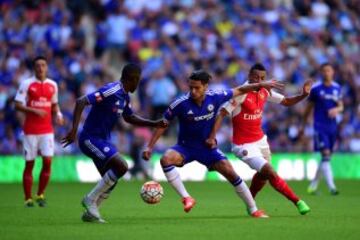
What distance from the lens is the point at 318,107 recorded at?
21.6 metres

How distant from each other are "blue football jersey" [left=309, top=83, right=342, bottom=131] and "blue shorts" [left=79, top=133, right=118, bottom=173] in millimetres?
8266

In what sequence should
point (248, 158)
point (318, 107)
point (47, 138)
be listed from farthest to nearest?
1. point (318, 107)
2. point (47, 138)
3. point (248, 158)

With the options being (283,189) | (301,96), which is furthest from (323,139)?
(283,189)

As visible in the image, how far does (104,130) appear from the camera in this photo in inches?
561

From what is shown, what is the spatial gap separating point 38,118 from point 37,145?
18.9 inches

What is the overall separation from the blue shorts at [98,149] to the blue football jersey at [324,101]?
8.27 meters

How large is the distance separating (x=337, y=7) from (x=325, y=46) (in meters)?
2.05

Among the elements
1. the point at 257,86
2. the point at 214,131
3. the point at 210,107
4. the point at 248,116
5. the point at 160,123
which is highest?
the point at 257,86

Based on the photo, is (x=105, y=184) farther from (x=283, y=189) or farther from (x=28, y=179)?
(x=28, y=179)

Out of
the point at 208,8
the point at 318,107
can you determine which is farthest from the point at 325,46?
the point at 318,107

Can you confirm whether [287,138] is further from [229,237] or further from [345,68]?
[229,237]

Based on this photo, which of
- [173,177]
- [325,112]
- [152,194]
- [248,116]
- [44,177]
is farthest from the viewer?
[325,112]

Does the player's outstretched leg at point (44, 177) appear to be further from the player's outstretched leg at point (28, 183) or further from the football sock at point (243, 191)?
the football sock at point (243, 191)

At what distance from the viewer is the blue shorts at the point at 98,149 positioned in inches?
554
